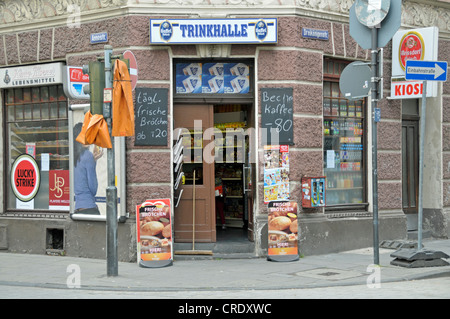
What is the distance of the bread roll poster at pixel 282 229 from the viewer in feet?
37.9

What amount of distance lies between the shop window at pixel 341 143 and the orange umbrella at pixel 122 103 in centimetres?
462

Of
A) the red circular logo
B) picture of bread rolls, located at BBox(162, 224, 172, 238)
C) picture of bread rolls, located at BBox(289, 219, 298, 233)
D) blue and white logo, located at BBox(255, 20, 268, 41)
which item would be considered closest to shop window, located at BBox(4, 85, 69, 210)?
picture of bread rolls, located at BBox(162, 224, 172, 238)

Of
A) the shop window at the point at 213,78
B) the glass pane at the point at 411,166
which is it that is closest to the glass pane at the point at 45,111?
the shop window at the point at 213,78

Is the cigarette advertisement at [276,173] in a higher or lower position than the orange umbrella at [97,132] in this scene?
lower

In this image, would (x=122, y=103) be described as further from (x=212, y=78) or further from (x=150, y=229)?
(x=212, y=78)

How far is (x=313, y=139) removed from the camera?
40.5 feet

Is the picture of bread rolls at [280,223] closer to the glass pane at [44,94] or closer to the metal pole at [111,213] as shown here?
the metal pole at [111,213]

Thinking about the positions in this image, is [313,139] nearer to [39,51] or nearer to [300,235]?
[300,235]

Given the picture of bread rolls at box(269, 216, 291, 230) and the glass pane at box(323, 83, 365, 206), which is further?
the glass pane at box(323, 83, 365, 206)

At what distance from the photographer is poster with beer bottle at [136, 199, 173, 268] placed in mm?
10992

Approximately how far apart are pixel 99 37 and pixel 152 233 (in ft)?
12.9

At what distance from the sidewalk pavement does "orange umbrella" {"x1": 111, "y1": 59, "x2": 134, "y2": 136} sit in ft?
7.52

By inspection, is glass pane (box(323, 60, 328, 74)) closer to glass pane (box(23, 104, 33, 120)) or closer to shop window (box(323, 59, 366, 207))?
shop window (box(323, 59, 366, 207))

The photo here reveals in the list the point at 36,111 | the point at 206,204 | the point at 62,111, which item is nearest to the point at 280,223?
the point at 206,204
